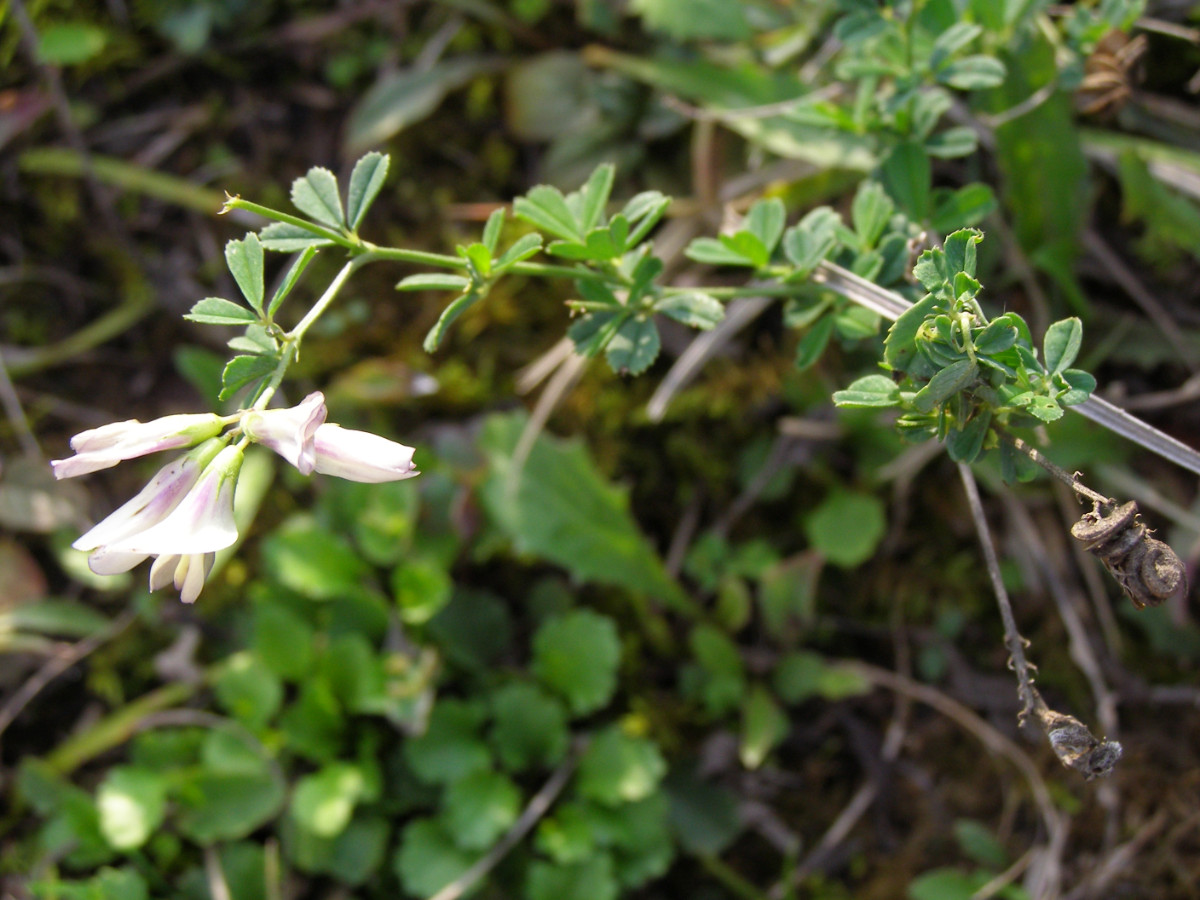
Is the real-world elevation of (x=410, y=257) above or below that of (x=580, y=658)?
above

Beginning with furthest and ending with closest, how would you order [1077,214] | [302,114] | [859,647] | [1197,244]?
[302,114] < [859,647] < [1077,214] < [1197,244]

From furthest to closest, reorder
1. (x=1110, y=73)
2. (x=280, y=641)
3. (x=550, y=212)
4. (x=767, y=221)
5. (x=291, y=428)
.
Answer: (x=280, y=641) < (x=1110, y=73) < (x=767, y=221) < (x=550, y=212) < (x=291, y=428)

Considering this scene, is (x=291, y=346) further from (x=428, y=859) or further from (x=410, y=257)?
(x=428, y=859)

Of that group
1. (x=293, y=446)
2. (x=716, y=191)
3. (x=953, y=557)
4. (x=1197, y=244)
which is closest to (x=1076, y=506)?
(x=953, y=557)

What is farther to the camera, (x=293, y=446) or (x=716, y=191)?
(x=716, y=191)

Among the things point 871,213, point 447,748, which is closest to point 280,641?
point 447,748

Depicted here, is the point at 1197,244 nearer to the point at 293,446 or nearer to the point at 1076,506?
the point at 1076,506
